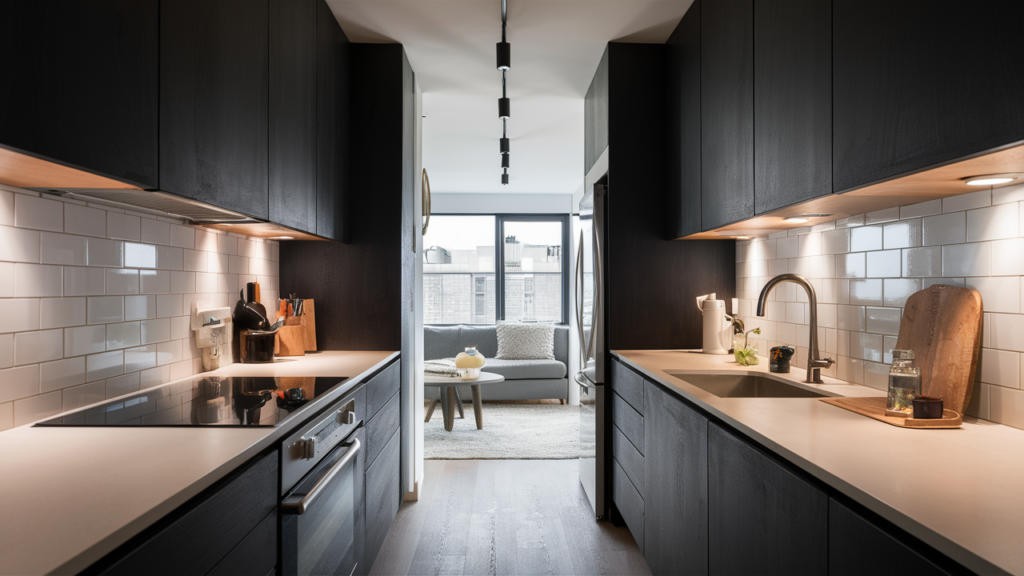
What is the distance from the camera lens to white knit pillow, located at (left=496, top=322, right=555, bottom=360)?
6418 millimetres

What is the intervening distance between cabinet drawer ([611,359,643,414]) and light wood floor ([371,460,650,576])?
28.0 inches

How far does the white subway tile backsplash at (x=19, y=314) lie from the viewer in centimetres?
128

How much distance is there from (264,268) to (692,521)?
2.11 m

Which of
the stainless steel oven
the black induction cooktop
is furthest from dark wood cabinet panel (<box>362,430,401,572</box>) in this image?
the black induction cooktop

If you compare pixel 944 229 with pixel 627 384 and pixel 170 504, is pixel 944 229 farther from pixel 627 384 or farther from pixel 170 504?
pixel 170 504

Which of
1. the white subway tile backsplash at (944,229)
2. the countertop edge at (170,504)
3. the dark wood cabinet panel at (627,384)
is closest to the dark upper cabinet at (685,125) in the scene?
the dark wood cabinet panel at (627,384)

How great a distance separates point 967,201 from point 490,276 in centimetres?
599

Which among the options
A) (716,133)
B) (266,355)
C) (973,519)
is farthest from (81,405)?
(716,133)

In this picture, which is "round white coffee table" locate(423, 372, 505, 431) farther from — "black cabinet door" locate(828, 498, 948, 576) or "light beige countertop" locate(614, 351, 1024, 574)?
"black cabinet door" locate(828, 498, 948, 576)

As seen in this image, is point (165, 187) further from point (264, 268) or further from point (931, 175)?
point (931, 175)

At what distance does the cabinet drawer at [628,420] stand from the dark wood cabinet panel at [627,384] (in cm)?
3

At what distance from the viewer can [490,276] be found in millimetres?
7277

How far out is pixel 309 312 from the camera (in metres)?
2.73

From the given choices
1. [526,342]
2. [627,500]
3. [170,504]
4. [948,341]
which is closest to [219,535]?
[170,504]
